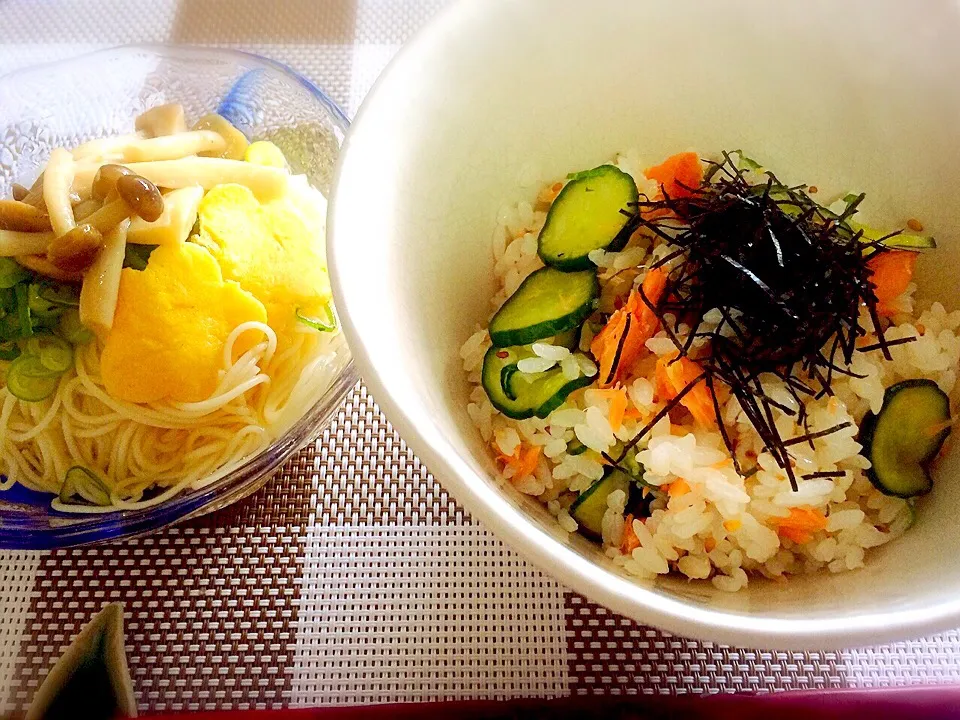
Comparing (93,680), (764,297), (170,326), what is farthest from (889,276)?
(93,680)

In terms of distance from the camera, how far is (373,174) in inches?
39.4

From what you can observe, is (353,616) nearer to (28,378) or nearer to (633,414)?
(633,414)

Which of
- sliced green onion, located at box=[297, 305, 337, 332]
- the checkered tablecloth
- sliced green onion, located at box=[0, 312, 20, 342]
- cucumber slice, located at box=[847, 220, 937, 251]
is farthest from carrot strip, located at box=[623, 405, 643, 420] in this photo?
sliced green onion, located at box=[0, 312, 20, 342]

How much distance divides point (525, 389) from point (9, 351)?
1.00m

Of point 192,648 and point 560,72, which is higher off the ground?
point 560,72

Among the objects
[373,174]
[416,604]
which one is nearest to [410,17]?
[373,174]

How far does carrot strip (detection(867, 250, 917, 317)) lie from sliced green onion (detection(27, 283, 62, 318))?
1449 mm

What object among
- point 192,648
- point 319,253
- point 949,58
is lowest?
point 192,648

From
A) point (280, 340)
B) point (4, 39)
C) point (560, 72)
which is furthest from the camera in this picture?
point (4, 39)

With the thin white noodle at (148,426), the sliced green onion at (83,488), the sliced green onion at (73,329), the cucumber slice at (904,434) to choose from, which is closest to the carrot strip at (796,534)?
the cucumber slice at (904,434)

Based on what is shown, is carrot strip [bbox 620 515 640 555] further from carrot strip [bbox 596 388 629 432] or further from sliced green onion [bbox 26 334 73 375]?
sliced green onion [bbox 26 334 73 375]

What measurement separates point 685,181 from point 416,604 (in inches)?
34.2

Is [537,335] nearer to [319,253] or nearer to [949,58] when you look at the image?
[319,253]

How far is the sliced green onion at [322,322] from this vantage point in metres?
1.47
